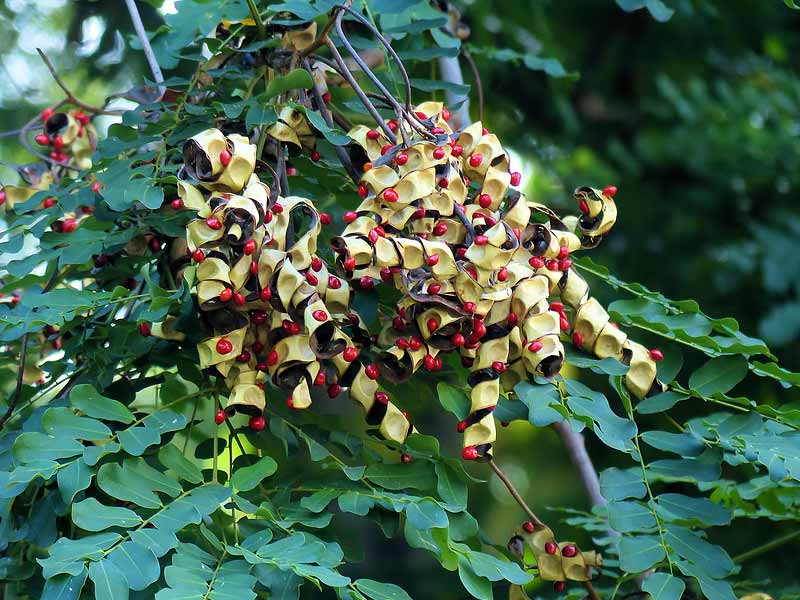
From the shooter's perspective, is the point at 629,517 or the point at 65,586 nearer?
the point at 65,586

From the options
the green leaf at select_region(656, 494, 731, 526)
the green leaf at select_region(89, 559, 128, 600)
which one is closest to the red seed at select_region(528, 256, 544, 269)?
the green leaf at select_region(656, 494, 731, 526)

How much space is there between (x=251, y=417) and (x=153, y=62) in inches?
23.5

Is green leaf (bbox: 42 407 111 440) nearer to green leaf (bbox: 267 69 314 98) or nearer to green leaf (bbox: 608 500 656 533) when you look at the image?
green leaf (bbox: 267 69 314 98)

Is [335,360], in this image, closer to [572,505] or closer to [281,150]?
[281,150]

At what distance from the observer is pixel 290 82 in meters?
1.18

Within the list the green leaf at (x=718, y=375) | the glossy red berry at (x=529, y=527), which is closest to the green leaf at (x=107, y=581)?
the glossy red berry at (x=529, y=527)

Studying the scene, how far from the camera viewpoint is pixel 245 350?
3.63 ft

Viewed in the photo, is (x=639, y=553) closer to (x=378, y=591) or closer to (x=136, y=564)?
(x=378, y=591)

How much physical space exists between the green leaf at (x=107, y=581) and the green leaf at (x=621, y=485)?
54 centimetres

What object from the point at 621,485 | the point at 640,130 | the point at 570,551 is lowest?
the point at 640,130

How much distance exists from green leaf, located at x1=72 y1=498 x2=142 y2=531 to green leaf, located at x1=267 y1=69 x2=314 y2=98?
491 mm

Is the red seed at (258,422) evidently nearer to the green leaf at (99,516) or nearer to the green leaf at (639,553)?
the green leaf at (99,516)

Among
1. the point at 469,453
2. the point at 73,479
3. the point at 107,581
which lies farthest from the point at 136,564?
the point at 469,453

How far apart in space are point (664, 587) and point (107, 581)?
0.56 metres
